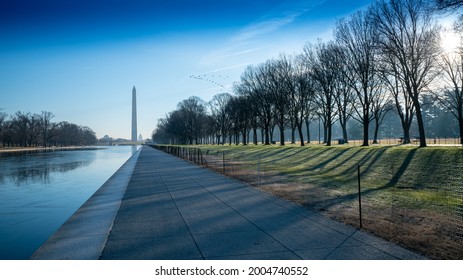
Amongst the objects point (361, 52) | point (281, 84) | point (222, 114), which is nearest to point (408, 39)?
point (361, 52)

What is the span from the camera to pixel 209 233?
8180 mm

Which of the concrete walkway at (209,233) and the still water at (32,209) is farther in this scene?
the still water at (32,209)

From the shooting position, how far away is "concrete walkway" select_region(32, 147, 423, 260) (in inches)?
266

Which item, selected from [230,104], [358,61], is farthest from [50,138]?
[358,61]

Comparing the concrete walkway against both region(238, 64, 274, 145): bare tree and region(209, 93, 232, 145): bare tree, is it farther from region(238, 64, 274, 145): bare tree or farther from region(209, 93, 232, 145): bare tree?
region(209, 93, 232, 145): bare tree

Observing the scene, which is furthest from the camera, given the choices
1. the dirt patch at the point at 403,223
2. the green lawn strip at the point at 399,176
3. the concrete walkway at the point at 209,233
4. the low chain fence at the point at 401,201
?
the green lawn strip at the point at 399,176

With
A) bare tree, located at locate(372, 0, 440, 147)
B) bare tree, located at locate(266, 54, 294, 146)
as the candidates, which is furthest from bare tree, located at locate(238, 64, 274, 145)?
bare tree, located at locate(372, 0, 440, 147)

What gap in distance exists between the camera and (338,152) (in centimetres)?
3500

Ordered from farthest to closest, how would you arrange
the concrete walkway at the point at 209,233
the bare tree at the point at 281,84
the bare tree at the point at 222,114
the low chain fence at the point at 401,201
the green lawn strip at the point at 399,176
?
the bare tree at the point at 222,114
the bare tree at the point at 281,84
the green lawn strip at the point at 399,176
the low chain fence at the point at 401,201
the concrete walkway at the point at 209,233

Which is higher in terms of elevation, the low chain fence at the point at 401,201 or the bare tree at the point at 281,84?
the bare tree at the point at 281,84

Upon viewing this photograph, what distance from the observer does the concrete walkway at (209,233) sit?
6746mm

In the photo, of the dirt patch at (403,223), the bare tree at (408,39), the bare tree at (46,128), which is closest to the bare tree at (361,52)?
the bare tree at (408,39)

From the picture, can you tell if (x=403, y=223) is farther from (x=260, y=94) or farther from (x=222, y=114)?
(x=222, y=114)

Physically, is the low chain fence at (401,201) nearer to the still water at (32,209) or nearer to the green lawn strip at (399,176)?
the green lawn strip at (399,176)
